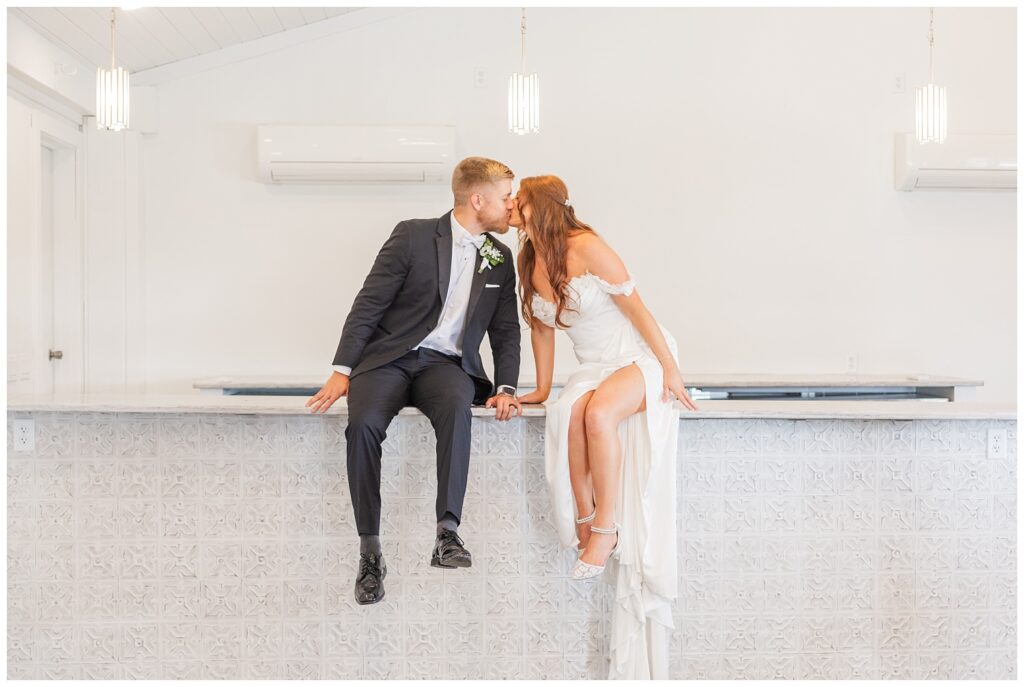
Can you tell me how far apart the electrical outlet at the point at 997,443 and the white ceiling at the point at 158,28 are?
385cm

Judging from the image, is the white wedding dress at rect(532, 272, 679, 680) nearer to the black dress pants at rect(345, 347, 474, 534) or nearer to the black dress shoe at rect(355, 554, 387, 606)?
the black dress pants at rect(345, 347, 474, 534)

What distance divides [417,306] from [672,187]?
8.68ft

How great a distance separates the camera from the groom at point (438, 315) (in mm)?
2658

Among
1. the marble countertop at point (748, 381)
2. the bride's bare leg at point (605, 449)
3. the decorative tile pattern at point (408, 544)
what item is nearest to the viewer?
the bride's bare leg at point (605, 449)

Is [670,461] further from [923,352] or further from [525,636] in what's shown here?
[923,352]

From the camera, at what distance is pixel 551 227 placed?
8.84 feet

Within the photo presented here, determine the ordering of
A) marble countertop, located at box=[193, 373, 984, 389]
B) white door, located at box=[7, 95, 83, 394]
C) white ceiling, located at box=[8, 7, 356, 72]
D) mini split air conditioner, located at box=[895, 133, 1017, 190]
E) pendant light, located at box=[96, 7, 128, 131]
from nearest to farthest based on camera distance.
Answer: pendant light, located at box=[96, 7, 128, 131]
white ceiling, located at box=[8, 7, 356, 72]
white door, located at box=[7, 95, 83, 394]
marble countertop, located at box=[193, 373, 984, 389]
mini split air conditioner, located at box=[895, 133, 1017, 190]

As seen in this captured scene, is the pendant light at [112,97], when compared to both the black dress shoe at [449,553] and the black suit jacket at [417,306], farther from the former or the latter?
the black dress shoe at [449,553]

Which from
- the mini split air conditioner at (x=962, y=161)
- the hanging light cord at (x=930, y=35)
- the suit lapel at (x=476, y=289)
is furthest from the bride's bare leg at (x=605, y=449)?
the hanging light cord at (x=930, y=35)

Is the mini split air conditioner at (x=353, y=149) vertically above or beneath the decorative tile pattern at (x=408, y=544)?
above

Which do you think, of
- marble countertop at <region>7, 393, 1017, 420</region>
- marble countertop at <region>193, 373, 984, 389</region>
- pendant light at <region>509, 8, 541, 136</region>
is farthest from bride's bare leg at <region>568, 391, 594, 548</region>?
marble countertop at <region>193, 373, 984, 389</region>

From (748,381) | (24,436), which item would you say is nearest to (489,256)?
(24,436)

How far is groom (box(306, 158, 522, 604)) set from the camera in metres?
2.66

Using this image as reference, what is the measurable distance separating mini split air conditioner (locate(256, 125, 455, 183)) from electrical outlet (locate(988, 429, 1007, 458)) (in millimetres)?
3017
